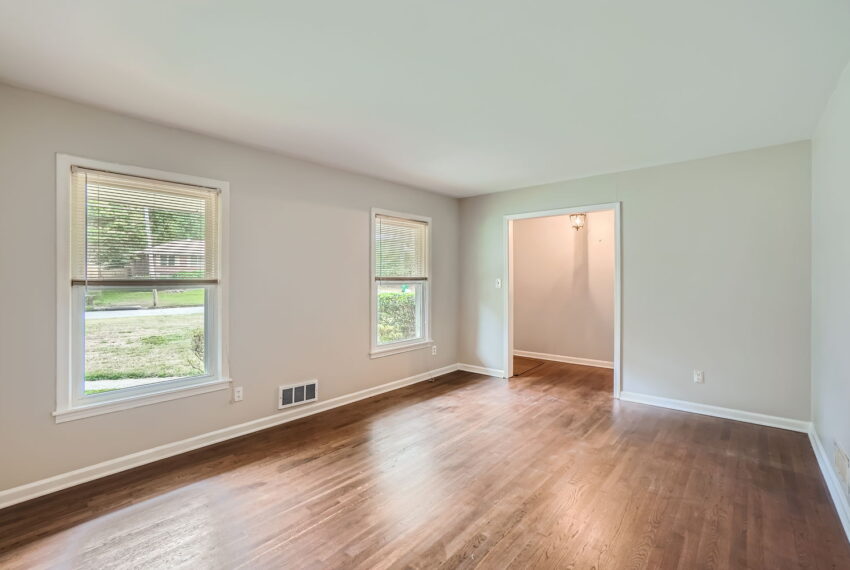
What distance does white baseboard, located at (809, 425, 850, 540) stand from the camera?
2131 mm

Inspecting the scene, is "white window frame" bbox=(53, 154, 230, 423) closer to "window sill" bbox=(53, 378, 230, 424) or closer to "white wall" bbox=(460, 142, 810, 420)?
"window sill" bbox=(53, 378, 230, 424)

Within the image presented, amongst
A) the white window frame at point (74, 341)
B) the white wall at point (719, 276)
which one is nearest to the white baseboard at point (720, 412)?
the white wall at point (719, 276)

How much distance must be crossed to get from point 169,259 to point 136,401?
1.04m

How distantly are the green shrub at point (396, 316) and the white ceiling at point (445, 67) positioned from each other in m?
2.02

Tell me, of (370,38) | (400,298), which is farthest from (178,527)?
(400,298)

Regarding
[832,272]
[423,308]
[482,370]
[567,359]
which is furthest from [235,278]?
[567,359]

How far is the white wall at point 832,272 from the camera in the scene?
87.4 inches

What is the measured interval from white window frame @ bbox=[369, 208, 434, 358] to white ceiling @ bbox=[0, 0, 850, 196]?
142 centimetres

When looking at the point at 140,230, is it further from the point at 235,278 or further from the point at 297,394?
the point at 297,394

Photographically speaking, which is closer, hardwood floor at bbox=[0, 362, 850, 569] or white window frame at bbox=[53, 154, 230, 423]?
hardwood floor at bbox=[0, 362, 850, 569]

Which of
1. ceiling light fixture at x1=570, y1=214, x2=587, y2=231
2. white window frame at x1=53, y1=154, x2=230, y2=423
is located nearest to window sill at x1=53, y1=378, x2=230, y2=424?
white window frame at x1=53, y1=154, x2=230, y2=423

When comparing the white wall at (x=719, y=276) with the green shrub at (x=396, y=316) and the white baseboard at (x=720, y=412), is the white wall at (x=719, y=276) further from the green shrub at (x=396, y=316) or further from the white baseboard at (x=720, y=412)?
the green shrub at (x=396, y=316)

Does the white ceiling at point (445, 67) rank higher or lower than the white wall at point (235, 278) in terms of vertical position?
higher

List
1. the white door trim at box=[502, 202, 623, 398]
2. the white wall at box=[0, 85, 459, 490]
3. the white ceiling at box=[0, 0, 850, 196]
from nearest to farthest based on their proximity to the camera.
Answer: the white ceiling at box=[0, 0, 850, 196] < the white wall at box=[0, 85, 459, 490] < the white door trim at box=[502, 202, 623, 398]
